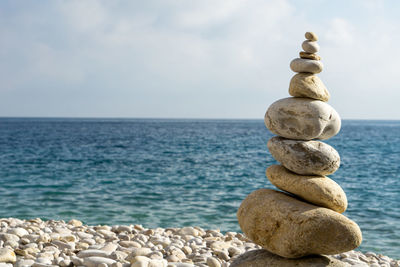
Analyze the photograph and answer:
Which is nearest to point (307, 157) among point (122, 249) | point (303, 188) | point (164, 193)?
point (303, 188)

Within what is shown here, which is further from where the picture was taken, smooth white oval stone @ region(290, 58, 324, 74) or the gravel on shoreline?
the gravel on shoreline

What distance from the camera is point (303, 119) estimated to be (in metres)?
4.28

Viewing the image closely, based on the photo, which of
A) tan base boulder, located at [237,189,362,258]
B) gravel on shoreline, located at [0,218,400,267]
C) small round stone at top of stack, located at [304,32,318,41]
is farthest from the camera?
gravel on shoreline, located at [0,218,400,267]

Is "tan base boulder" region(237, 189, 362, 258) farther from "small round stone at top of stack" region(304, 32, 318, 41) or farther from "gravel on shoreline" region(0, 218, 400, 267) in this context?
"small round stone at top of stack" region(304, 32, 318, 41)

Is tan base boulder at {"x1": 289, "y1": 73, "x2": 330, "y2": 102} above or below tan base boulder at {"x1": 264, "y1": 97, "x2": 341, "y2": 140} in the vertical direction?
above

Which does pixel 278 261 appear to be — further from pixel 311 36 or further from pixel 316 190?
pixel 311 36

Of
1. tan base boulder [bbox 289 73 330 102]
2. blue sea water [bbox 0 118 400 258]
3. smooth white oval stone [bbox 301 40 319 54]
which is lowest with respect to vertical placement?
blue sea water [bbox 0 118 400 258]

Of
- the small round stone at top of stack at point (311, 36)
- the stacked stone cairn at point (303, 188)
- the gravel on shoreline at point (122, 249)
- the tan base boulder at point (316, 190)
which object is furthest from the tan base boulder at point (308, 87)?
the gravel on shoreline at point (122, 249)

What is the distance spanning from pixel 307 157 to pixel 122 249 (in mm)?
3097

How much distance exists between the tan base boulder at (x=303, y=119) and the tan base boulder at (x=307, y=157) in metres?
0.10

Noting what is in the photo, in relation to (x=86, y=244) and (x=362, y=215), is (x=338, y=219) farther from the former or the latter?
(x=362, y=215)

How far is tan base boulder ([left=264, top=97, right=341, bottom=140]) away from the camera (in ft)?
14.0

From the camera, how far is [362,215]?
412 inches

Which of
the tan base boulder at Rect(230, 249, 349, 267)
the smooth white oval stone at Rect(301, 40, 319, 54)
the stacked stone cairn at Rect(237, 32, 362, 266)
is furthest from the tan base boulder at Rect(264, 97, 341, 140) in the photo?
the tan base boulder at Rect(230, 249, 349, 267)
